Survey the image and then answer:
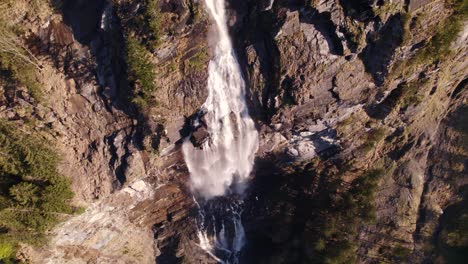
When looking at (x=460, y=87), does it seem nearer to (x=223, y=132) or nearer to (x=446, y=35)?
(x=446, y=35)

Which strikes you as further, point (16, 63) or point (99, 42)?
point (99, 42)

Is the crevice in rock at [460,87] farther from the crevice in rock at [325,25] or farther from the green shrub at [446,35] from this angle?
the crevice in rock at [325,25]

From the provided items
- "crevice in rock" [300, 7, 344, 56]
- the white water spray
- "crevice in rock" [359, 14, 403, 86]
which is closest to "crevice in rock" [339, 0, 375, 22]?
"crevice in rock" [300, 7, 344, 56]

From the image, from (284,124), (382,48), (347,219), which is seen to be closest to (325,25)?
(382,48)

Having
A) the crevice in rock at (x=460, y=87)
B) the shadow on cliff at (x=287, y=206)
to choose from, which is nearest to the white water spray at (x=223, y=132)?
the shadow on cliff at (x=287, y=206)

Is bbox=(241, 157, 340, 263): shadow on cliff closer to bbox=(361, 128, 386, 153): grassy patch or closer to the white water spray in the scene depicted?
the white water spray

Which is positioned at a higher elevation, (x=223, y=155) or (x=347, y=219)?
(x=223, y=155)
